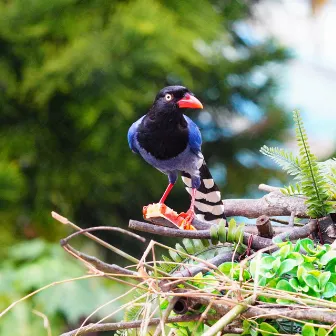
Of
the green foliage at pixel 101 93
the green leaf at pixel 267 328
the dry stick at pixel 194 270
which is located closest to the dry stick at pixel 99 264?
the dry stick at pixel 194 270

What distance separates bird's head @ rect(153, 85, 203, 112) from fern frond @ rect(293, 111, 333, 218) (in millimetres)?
546

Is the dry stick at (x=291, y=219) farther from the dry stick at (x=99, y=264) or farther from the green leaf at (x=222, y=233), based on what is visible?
the dry stick at (x=99, y=264)

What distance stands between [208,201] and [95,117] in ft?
9.62

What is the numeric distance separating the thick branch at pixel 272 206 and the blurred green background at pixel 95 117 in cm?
258

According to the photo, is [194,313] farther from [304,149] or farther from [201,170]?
[201,170]

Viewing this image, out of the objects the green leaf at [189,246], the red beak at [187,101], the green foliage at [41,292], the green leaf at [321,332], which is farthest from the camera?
the green foliage at [41,292]

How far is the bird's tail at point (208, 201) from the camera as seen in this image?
1.38 metres

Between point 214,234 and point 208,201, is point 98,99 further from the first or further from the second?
point 214,234

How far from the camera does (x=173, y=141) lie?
5.29ft

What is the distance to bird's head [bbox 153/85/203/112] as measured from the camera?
5.07 feet

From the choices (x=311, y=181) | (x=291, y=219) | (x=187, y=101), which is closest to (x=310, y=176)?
(x=311, y=181)

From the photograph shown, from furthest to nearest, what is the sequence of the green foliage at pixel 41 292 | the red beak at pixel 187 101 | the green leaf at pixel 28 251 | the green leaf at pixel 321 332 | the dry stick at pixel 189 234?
the green leaf at pixel 28 251 → the green foliage at pixel 41 292 → the red beak at pixel 187 101 → the dry stick at pixel 189 234 → the green leaf at pixel 321 332

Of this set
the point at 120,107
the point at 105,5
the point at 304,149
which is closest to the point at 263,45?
the point at 105,5

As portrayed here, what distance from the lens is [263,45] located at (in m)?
5.50
